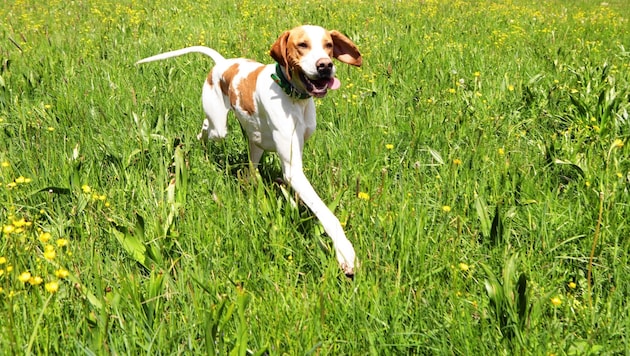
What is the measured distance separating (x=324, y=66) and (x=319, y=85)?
0.15 meters

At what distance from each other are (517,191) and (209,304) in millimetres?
1964

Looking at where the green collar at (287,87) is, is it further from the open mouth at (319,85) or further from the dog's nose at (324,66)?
the dog's nose at (324,66)

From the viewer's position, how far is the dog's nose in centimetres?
274

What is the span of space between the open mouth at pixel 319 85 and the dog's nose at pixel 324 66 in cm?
6

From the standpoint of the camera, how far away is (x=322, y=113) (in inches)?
180

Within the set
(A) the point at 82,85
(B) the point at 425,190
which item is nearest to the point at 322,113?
(B) the point at 425,190

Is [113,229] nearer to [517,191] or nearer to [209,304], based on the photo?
[209,304]

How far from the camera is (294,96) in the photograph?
2998 millimetres

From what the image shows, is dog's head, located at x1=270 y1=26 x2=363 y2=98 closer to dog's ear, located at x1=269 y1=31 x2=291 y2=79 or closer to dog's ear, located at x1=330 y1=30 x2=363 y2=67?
dog's ear, located at x1=269 y1=31 x2=291 y2=79

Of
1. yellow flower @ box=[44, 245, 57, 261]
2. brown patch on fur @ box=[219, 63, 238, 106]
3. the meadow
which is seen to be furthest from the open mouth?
yellow flower @ box=[44, 245, 57, 261]

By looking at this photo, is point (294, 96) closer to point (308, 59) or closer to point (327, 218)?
point (308, 59)

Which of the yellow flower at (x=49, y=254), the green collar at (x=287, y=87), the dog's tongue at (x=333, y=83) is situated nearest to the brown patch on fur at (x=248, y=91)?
the green collar at (x=287, y=87)

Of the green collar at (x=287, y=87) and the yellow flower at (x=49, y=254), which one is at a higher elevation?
the green collar at (x=287, y=87)

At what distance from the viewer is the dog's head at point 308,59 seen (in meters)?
2.77
